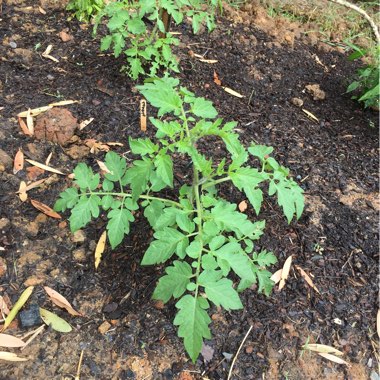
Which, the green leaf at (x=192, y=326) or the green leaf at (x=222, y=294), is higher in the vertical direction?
the green leaf at (x=222, y=294)

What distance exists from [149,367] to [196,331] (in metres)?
0.49

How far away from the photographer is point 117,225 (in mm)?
1771

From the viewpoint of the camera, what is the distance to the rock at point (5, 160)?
2.36m

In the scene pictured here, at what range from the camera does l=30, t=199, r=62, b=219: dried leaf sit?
2205mm

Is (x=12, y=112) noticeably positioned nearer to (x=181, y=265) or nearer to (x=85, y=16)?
(x=85, y=16)

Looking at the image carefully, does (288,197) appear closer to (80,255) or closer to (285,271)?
(285,271)

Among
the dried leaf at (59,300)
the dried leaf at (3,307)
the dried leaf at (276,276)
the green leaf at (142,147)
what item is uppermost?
the green leaf at (142,147)

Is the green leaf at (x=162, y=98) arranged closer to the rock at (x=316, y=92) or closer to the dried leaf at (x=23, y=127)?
the dried leaf at (x=23, y=127)

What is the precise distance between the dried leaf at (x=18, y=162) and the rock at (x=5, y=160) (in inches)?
1.0

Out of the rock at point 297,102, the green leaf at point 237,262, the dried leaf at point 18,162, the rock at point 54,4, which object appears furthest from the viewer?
the rock at point 54,4

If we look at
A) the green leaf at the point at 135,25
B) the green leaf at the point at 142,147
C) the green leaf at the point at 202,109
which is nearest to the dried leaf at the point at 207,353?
the green leaf at the point at 142,147

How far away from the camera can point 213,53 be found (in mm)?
3379

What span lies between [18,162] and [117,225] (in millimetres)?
935

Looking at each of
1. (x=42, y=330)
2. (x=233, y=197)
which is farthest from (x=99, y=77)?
(x=42, y=330)
